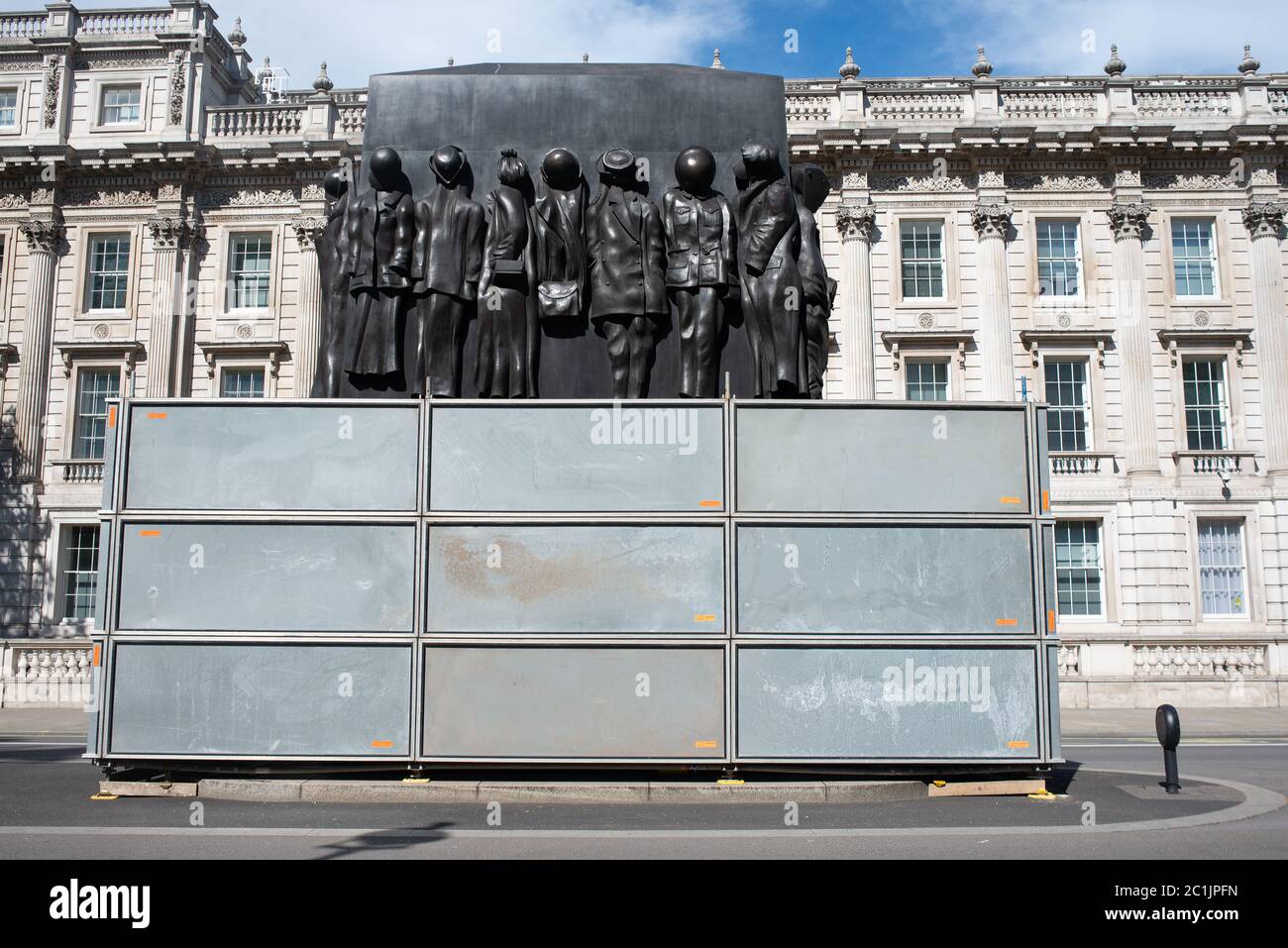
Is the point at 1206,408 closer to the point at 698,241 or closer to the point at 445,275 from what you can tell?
the point at 698,241

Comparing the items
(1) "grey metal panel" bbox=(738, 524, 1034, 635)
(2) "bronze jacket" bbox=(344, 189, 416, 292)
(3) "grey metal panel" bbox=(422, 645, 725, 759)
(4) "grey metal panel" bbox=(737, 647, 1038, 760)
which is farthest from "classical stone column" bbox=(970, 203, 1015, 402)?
(3) "grey metal panel" bbox=(422, 645, 725, 759)

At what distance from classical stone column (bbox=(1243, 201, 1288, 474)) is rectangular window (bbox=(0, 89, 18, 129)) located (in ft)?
126

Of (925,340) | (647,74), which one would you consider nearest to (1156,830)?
(647,74)

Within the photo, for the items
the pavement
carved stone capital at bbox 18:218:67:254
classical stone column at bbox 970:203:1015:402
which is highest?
carved stone capital at bbox 18:218:67:254

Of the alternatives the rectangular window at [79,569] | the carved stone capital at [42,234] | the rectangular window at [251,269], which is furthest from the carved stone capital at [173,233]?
the rectangular window at [79,569]

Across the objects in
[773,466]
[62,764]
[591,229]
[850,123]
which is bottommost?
[62,764]

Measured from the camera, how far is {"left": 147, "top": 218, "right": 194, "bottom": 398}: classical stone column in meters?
33.4

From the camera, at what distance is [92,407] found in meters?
34.2

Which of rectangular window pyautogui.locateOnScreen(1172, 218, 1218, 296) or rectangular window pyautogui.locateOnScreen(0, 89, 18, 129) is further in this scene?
rectangular window pyautogui.locateOnScreen(0, 89, 18, 129)

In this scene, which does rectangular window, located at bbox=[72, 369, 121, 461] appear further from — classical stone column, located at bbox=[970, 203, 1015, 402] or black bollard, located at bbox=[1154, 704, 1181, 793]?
black bollard, located at bbox=[1154, 704, 1181, 793]

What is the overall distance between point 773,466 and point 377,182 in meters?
5.53

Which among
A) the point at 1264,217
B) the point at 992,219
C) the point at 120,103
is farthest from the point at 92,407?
the point at 1264,217

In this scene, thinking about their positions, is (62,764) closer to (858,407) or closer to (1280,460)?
(858,407)
